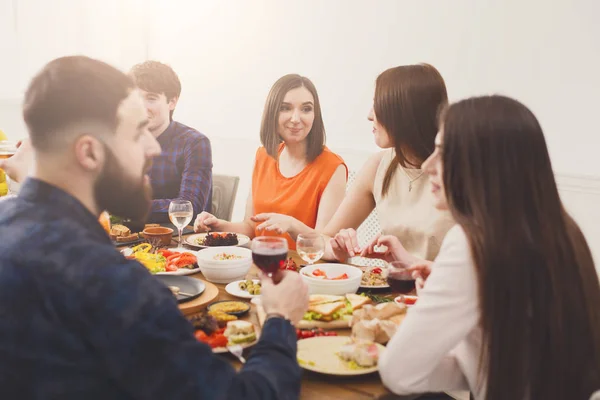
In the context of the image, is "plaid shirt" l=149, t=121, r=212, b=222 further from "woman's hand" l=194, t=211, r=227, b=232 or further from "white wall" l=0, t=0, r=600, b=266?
"woman's hand" l=194, t=211, r=227, b=232

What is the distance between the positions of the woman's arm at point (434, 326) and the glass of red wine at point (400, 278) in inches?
15.5

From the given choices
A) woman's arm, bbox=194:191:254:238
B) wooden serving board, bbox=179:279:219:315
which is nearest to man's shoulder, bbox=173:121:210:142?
woman's arm, bbox=194:191:254:238

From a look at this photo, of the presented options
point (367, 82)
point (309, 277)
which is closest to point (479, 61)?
point (367, 82)

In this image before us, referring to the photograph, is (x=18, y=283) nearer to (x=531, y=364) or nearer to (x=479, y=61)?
(x=531, y=364)

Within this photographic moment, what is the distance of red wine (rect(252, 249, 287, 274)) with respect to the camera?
148 cm

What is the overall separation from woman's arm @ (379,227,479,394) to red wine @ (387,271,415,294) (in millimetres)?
395

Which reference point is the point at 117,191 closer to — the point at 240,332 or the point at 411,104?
the point at 240,332

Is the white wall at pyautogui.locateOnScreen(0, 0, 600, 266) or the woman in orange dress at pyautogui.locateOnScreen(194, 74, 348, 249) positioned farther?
the white wall at pyautogui.locateOnScreen(0, 0, 600, 266)

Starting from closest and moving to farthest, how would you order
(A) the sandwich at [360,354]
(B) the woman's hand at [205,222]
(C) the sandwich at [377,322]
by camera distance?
(A) the sandwich at [360,354] < (C) the sandwich at [377,322] < (B) the woman's hand at [205,222]

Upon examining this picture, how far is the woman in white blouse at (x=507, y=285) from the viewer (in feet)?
4.00

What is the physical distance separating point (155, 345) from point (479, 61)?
320 cm

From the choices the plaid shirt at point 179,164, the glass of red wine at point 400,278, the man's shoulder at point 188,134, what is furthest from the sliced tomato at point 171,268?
the man's shoulder at point 188,134

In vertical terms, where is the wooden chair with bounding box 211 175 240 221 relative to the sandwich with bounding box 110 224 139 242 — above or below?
below

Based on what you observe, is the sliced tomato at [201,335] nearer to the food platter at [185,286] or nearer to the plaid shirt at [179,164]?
the food platter at [185,286]
